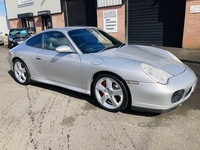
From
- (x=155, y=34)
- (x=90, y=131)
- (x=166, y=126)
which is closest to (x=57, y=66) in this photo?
(x=90, y=131)

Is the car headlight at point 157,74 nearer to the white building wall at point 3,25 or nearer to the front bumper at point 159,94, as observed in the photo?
the front bumper at point 159,94

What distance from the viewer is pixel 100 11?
490 inches

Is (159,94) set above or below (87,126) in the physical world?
above

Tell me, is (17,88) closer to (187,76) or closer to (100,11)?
(187,76)

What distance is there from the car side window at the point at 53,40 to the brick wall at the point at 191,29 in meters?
7.71

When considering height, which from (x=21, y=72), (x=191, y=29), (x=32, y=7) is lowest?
(x=21, y=72)

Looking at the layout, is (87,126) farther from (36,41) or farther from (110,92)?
(36,41)

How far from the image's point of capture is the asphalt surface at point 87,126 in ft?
7.55

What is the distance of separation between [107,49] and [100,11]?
985 cm

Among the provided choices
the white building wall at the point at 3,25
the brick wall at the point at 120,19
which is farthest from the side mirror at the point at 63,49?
the white building wall at the point at 3,25

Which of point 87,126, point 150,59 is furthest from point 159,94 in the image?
point 87,126

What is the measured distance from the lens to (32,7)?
17734 mm

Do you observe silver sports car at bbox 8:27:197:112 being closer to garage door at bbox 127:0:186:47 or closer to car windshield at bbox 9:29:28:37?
garage door at bbox 127:0:186:47

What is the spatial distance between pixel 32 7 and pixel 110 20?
9.80 meters
